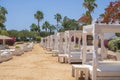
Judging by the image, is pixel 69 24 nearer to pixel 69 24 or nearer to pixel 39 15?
pixel 69 24

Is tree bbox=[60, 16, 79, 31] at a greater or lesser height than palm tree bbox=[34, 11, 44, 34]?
lesser

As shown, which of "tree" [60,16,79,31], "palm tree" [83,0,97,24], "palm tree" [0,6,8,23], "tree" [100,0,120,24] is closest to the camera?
"tree" [100,0,120,24]

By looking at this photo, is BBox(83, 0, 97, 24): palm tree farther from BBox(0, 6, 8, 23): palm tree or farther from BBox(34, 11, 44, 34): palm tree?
BBox(34, 11, 44, 34): palm tree

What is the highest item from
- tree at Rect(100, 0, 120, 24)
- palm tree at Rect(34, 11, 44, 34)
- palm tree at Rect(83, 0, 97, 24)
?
palm tree at Rect(34, 11, 44, 34)

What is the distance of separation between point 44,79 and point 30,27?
10858 cm

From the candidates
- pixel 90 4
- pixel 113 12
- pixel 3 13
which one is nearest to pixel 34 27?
pixel 3 13

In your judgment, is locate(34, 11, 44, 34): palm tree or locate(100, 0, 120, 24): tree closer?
locate(100, 0, 120, 24): tree

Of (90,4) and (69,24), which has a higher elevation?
(69,24)

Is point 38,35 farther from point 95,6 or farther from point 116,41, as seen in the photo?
point 116,41

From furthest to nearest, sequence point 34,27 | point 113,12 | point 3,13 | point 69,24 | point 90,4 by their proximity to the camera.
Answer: point 34,27
point 69,24
point 3,13
point 90,4
point 113,12

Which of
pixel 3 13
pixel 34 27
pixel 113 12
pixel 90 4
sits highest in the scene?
pixel 3 13

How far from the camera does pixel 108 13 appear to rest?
80.4 ft

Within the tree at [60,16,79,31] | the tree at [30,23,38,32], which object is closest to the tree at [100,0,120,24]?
the tree at [60,16,79,31]

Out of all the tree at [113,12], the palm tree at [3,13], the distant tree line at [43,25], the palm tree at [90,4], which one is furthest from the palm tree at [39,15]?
the tree at [113,12]
